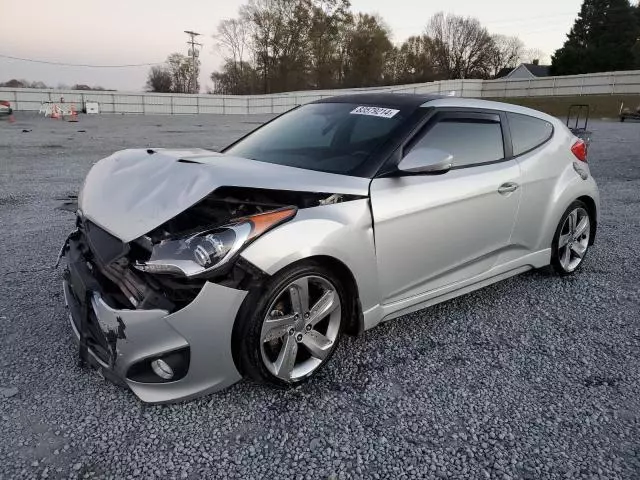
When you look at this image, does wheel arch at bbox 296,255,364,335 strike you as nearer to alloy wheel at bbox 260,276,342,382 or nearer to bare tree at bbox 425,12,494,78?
alloy wheel at bbox 260,276,342,382

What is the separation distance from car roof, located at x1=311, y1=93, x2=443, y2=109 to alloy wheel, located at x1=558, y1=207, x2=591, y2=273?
1692 millimetres

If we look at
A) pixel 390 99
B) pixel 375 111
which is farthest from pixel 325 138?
pixel 390 99

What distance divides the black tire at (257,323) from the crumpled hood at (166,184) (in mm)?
449

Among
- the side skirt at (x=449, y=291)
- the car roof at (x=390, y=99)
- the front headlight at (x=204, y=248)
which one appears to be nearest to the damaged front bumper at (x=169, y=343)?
the front headlight at (x=204, y=248)

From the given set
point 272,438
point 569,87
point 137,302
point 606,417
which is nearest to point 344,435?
point 272,438

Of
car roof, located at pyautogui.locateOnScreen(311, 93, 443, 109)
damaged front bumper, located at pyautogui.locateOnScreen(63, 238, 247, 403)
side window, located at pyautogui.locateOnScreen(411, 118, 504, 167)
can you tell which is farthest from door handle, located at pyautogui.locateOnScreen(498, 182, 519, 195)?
damaged front bumper, located at pyautogui.locateOnScreen(63, 238, 247, 403)

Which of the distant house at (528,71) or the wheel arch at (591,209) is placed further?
the distant house at (528,71)

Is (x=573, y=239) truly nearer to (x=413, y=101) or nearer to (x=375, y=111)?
(x=413, y=101)

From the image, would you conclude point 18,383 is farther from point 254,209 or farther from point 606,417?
point 606,417

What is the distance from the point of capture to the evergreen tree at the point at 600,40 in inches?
2127

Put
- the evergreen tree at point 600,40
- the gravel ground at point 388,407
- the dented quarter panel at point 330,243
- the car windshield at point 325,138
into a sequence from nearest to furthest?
1. the gravel ground at point 388,407
2. the dented quarter panel at point 330,243
3. the car windshield at point 325,138
4. the evergreen tree at point 600,40

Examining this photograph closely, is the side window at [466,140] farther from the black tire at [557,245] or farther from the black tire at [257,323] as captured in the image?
the black tire at [257,323]

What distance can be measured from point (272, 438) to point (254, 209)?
113 centimetres

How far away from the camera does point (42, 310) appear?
3.54 meters
